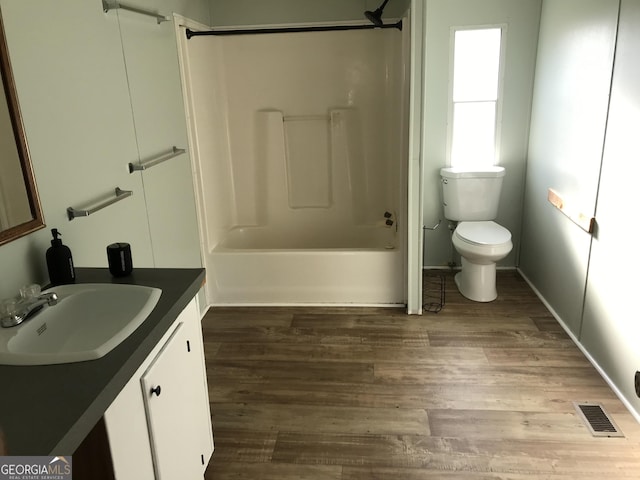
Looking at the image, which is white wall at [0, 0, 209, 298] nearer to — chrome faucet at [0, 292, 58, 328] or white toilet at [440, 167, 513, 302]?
chrome faucet at [0, 292, 58, 328]

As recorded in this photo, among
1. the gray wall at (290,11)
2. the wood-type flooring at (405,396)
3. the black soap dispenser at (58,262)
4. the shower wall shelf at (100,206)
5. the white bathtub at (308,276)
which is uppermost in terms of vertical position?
the gray wall at (290,11)

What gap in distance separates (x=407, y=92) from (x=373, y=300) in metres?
1.36

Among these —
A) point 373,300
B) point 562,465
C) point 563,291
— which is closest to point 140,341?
point 562,465

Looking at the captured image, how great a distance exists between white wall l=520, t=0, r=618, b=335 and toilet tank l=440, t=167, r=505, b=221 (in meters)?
0.27

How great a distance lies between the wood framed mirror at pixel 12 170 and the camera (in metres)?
1.59

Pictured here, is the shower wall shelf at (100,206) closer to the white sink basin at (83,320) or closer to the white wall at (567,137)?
the white sink basin at (83,320)

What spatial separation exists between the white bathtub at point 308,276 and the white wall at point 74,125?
3.53ft

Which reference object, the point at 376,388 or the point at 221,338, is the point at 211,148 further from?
the point at 376,388

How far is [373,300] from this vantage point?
354 cm

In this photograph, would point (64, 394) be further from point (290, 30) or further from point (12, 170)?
point (290, 30)

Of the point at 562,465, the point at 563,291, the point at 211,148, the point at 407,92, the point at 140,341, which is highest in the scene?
the point at 407,92

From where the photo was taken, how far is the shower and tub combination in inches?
138

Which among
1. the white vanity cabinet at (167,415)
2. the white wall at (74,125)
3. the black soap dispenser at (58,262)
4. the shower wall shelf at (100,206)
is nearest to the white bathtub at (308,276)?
the white wall at (74,125)

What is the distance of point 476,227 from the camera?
144 inches
